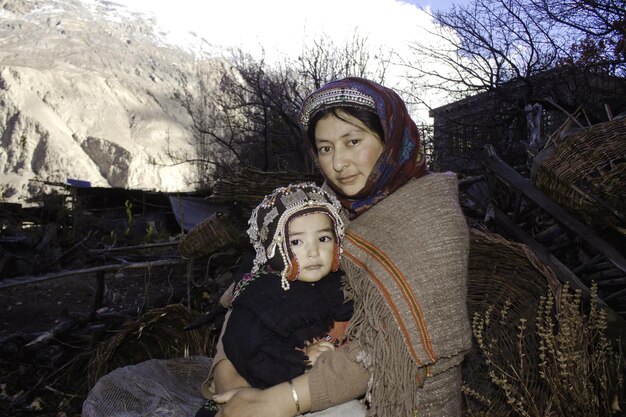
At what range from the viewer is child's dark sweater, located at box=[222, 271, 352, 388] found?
2.03m

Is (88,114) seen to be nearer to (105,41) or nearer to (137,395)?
(105,41)

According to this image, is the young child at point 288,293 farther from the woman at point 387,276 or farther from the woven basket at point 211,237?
the woven basket at point 211,237

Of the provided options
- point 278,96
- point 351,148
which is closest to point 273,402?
point 351,148

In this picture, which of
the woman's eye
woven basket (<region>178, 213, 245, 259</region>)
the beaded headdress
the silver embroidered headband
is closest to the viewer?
the beaded headdress

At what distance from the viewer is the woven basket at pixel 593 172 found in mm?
3072

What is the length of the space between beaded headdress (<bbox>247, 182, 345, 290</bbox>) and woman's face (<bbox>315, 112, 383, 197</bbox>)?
0.14 meters

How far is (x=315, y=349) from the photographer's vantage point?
6.84 ft

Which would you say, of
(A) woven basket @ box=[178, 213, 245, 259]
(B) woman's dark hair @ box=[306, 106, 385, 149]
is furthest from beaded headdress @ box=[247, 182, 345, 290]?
(A) woven basket @ box=[178, 213, 245, 259]

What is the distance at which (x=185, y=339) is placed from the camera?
13.5 ft

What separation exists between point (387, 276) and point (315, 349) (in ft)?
1.40

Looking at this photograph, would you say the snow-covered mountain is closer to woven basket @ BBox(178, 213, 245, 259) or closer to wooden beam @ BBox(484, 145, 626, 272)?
woven basket @ BBox(178, 213, 245, 259)

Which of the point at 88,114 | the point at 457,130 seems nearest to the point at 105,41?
the point at 88,114

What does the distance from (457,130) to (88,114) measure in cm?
5698

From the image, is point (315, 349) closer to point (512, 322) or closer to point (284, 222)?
point (284, 222)
